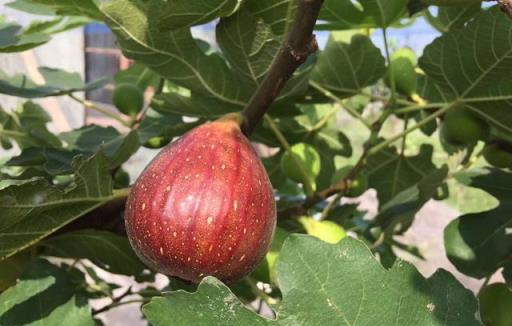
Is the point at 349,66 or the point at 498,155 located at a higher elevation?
the point at 349,66

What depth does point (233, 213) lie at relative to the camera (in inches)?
22.5

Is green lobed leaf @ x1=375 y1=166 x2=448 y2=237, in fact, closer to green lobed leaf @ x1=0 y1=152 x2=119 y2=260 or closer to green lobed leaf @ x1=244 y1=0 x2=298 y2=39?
green lobed leaf @ x1=244 y1=0 x2=298 y2=39

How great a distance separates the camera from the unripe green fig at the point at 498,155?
3.32ft

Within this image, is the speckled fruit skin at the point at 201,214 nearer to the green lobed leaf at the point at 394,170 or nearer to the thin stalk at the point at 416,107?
the thin stalk at the point at 416,107

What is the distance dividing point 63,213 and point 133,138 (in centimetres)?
16

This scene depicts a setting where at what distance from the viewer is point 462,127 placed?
94 cm

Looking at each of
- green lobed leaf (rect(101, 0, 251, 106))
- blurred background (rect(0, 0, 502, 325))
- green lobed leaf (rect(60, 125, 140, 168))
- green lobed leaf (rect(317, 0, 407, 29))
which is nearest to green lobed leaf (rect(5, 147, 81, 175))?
green lobed leaf (rect(60, 125, 140, 168))

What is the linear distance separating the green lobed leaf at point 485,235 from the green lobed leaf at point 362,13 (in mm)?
299

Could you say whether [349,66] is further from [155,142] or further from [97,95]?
[97,95]

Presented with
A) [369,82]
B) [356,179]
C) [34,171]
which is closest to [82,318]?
[34,171]

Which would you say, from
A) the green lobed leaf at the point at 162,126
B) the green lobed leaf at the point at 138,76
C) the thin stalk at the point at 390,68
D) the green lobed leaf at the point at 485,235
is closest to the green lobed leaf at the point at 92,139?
the green lobed leaf at the point at 162,126

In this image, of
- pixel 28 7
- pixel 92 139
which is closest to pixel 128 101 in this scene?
pixel 92 139

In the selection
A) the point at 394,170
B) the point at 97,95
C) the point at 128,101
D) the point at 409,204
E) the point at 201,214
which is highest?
the point at 201,214

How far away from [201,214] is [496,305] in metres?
0.44
